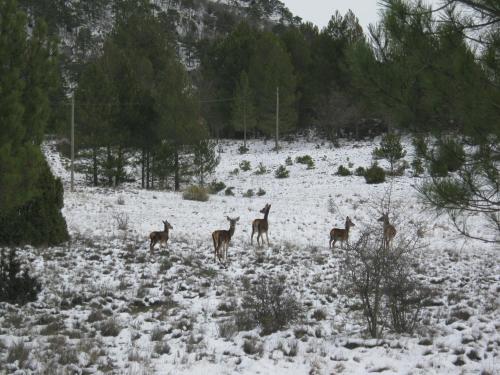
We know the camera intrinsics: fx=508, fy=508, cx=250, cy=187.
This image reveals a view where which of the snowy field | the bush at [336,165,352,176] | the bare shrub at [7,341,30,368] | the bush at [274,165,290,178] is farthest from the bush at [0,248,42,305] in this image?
the bush at [274,165,290,178]

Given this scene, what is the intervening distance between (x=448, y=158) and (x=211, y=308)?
170 inches

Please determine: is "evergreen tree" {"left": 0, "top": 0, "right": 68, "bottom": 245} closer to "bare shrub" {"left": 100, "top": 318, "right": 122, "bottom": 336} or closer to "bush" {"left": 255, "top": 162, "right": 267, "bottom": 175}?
"bare shrub" {"left": 100, "top": 318, "right": 122, "bottom": 336}

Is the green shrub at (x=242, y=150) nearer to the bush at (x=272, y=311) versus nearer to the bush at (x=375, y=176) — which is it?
the bush at (x=375, y=176)

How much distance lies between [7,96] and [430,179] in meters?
5.16

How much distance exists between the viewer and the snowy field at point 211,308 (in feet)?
19.1

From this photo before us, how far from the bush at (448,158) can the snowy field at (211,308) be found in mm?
2135

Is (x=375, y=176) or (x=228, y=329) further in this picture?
(x=375, y=176)

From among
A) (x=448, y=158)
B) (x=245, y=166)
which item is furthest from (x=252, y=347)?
(x=245, y=166)

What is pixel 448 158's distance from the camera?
5.81m

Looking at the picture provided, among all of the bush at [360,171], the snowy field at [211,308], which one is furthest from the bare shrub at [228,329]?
the bush at [360,171]

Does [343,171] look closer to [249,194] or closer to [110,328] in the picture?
[249,194]

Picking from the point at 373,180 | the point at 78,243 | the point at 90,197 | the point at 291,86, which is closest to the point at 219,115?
the point at 291,86

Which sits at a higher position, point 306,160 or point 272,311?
point 306,160

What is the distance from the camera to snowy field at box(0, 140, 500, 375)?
582 centimetres
